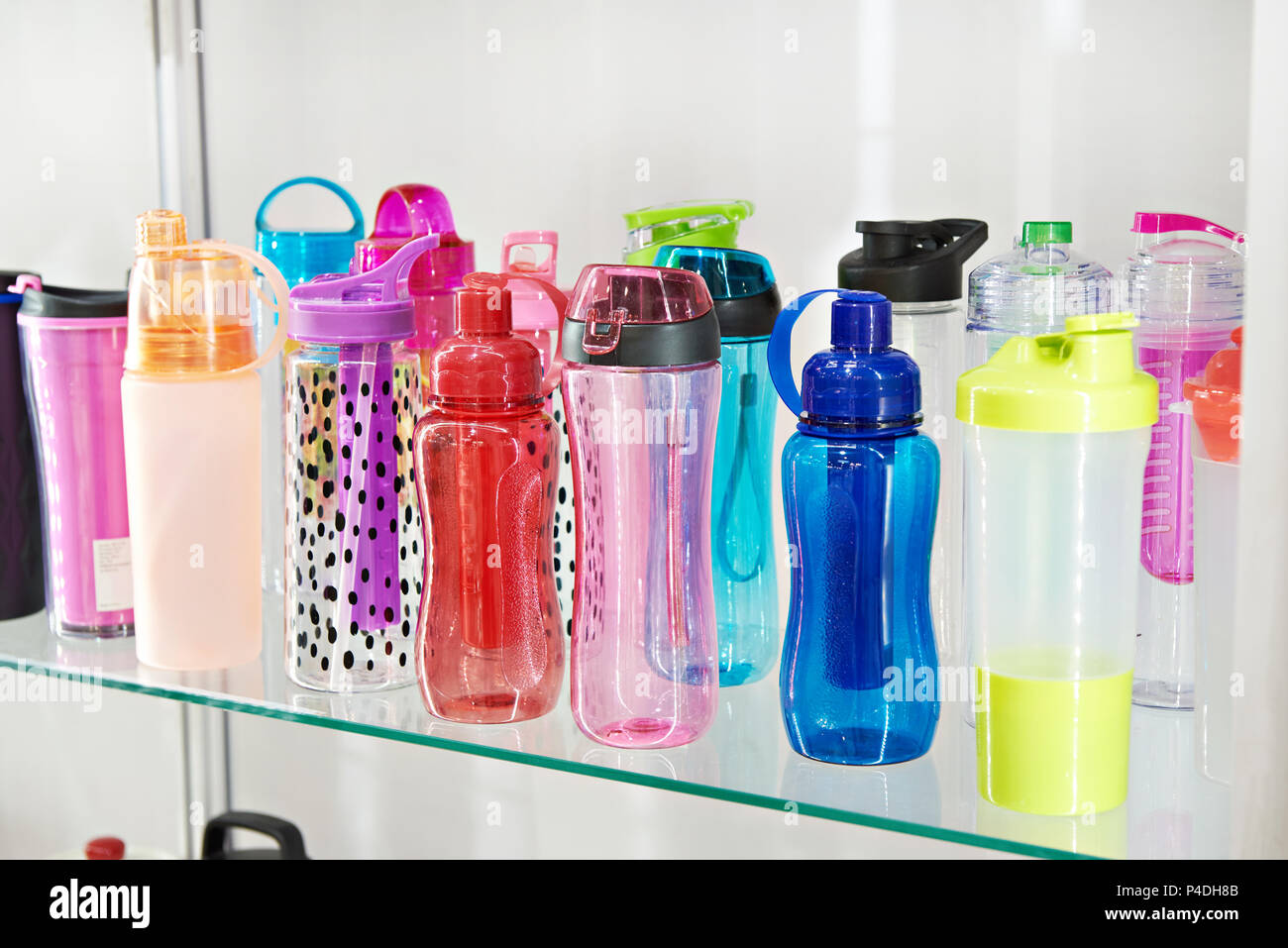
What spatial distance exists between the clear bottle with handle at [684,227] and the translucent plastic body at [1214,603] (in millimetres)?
353

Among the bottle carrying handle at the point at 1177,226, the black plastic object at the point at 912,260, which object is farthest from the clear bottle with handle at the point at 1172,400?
the black plastic object at the point at 912,260

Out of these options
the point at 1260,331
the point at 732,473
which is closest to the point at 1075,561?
the point at 1260,331

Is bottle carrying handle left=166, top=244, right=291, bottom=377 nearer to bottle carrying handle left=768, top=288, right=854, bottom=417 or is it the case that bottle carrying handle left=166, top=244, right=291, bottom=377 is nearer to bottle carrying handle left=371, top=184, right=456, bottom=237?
bottle carrying handle left=371, top=184, right=456, bottom=237

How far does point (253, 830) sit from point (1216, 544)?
969 mm

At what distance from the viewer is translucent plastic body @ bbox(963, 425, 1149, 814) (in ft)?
2.23

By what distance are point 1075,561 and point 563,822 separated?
698 mm

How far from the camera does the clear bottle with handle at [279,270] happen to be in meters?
1.06

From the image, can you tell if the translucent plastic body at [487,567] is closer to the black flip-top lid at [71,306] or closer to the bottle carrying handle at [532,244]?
the bottle carrying handle at [532,244]

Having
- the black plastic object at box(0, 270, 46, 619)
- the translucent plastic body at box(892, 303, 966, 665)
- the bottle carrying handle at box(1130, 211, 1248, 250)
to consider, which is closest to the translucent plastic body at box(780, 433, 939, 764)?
the translucent plastic body at box(892, 303, 966, 665)

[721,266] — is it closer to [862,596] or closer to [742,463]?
[742,463]
